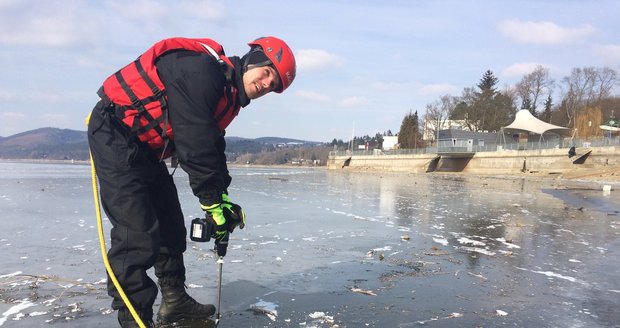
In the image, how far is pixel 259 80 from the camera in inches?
117

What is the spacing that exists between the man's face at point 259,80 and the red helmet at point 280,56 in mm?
48

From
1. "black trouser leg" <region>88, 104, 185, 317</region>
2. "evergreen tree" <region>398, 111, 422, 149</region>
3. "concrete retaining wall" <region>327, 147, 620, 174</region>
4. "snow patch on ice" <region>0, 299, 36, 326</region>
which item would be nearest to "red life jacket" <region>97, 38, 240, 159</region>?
"black trouser leg" <region>88, 104, 185, 317</region>

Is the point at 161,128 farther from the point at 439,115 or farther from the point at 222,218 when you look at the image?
the point at 439,115

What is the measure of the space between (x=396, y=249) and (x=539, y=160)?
45.3 m

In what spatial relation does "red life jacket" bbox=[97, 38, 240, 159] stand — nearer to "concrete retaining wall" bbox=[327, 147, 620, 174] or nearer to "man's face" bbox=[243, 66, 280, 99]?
"man's face" bbox=[243, 66, 280, 99]

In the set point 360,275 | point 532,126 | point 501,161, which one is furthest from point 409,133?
point 360,275

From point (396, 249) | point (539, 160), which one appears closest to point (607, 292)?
point (396, 249)

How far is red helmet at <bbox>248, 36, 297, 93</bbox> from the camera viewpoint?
2986mm

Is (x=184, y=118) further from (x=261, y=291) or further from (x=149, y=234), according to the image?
(x=261, y=291)

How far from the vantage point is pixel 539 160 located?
45.7 m

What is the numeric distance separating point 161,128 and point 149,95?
0.23 meters

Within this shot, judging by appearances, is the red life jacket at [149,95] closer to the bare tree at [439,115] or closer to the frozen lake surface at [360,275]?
the frozen lake surface at [360,275]

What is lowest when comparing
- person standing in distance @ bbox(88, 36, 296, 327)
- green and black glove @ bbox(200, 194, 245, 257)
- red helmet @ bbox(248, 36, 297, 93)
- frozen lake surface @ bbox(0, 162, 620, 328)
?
frozen lake surface @ bbox(0, 162, 620, 328)

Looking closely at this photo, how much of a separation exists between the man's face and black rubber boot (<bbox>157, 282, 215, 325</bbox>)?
1634 millimetres
